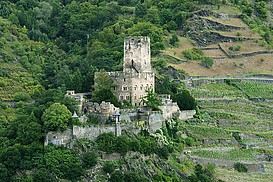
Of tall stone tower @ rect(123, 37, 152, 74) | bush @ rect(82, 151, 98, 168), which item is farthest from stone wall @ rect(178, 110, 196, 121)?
bush @ rect(82, 151, 98, 168)

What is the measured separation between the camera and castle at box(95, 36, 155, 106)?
77.6 meters

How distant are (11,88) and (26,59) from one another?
809cm

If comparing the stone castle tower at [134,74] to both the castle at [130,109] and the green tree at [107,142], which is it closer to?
the castle at [130,109]

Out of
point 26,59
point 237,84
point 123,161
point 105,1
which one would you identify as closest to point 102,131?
point 123,161

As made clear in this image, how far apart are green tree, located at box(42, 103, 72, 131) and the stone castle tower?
8.28 meters

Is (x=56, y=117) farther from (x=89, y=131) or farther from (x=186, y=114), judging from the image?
(x=186, y=114)

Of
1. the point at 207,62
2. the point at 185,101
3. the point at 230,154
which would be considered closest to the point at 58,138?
the point at 185,101

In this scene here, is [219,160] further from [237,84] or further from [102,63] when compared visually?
[102,63]

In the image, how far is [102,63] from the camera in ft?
318

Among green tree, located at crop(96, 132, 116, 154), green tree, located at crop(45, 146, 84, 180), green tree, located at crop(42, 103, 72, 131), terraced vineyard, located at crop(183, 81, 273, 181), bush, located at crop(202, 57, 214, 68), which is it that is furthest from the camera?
bush, located at crop(202, 57, 214, 68)

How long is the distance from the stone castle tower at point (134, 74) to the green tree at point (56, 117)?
326 inches

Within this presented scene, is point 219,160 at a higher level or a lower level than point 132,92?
lower

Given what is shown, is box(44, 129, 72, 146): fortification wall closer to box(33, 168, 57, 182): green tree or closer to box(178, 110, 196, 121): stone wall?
box(33, 168, 57, 182): green tree

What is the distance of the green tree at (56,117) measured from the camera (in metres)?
69.4
